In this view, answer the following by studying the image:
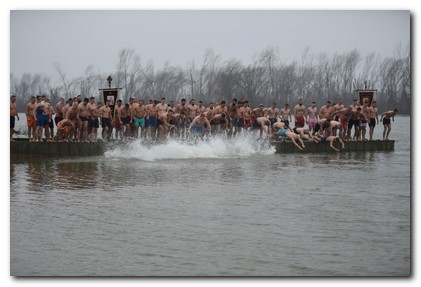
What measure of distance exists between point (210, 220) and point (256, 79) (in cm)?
213

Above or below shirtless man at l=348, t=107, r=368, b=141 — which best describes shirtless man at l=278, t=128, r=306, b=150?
below

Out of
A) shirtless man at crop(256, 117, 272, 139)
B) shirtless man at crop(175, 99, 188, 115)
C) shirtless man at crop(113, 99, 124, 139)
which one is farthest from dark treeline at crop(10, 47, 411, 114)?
shirtless man at crop(256, 117, 272, 139)

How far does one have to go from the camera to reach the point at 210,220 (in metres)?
9.30

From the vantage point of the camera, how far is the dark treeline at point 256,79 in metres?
9.09

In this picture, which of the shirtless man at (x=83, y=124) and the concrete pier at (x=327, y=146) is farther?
the concrete pier at (x=327, y=146)

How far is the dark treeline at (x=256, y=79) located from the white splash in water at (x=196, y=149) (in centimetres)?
541

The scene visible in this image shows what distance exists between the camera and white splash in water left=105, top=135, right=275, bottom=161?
16.6 meters

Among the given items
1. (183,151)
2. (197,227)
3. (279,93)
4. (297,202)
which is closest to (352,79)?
(279,93)

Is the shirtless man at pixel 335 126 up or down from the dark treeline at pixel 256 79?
down

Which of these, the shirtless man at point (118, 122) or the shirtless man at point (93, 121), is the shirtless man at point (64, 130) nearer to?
the shirtless man at point (93, 121)

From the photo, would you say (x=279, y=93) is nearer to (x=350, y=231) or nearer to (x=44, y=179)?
(x=350, y=231)

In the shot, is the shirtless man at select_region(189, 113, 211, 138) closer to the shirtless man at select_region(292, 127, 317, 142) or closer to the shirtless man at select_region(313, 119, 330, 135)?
the shirtless man at select_region(292, 127, 317, 142)

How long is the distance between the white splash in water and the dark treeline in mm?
5411

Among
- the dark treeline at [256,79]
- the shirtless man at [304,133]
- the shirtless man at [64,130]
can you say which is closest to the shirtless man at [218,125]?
the shirtless man at [304,133]
